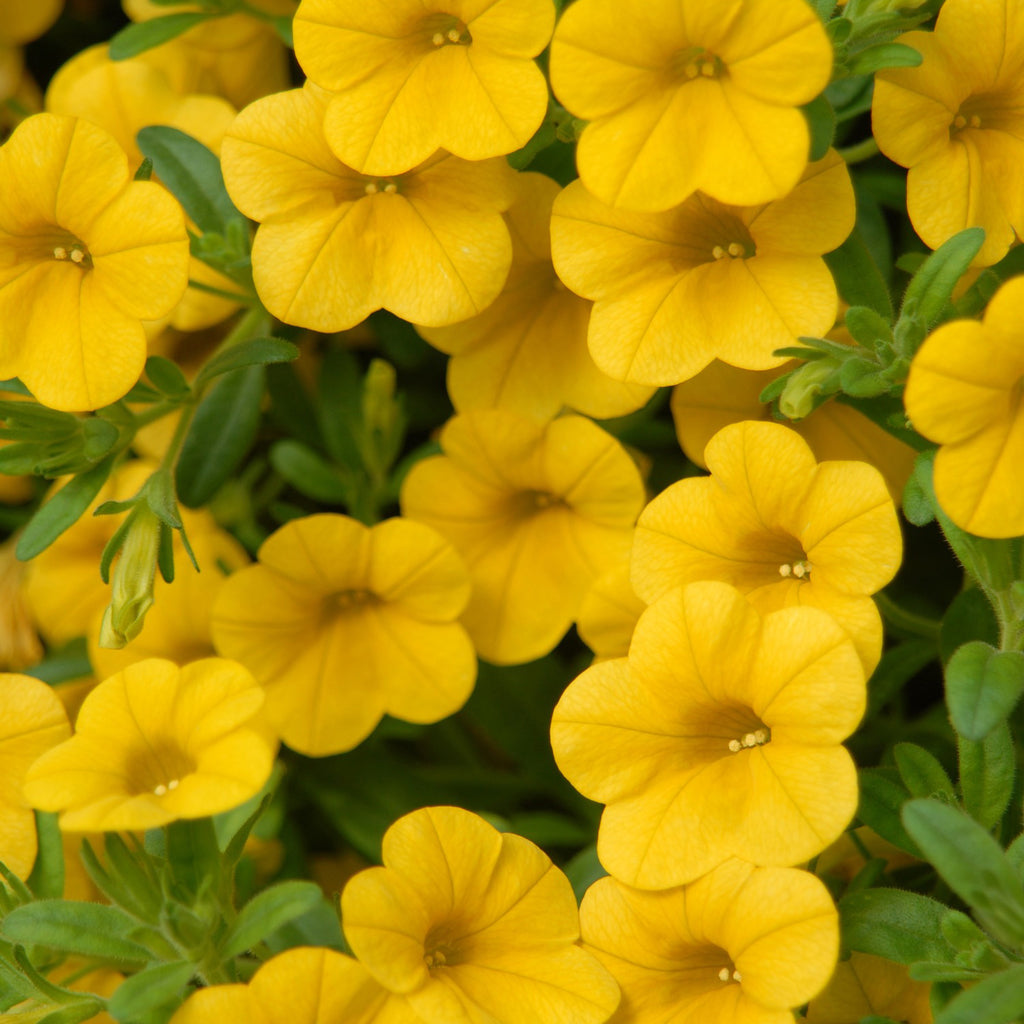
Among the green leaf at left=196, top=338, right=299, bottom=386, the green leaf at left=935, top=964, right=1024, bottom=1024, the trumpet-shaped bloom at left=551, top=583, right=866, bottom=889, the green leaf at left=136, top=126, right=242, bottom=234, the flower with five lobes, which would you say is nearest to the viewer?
the green leaf at left=935, top=964, right=1024, bottom=1024

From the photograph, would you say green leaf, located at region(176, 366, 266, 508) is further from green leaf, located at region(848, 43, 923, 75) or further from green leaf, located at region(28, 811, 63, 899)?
green leaf, located at region(848, 43, 923, 75)

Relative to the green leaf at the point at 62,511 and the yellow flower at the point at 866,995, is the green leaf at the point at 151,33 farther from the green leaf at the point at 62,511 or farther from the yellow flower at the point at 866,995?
the yellow flower at the point at 866,995

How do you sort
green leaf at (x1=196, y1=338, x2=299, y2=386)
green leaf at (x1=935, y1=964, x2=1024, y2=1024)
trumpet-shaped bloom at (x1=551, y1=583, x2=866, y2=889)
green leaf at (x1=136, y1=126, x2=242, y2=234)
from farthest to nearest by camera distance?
green leaf at (x1=136, y1=126, x2=242, y2=234) < green leaf at (x1=196, y1=338, x2=299, y2=386) < trumpet-shaped bloom at (x1=551, y1=583, x2=866, y2=889) < green leaf at (x1=935, y1=964, x2=1024, y2=1024)

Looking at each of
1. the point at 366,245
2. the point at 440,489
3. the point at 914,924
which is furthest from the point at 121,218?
the point at 914,924

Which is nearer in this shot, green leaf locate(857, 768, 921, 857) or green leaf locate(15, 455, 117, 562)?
green leaf locate(857, 768, 921, 857)

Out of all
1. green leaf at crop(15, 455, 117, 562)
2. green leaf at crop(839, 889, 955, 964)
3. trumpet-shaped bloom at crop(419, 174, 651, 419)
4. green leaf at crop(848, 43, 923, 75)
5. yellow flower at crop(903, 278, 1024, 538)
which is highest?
green leaf at crop(848, 43, 923, 75)

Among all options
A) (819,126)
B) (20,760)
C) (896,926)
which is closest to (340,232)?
(819,126)

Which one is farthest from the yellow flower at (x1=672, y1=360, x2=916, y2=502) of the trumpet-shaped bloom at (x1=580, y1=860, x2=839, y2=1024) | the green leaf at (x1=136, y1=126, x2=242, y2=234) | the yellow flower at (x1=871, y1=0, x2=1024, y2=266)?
the green leaf at (x1=136, y1=126, x2=242, y2=234)

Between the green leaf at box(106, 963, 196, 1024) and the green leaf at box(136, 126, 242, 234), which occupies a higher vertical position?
the green leaf at box(136, 126, 242, 234)
